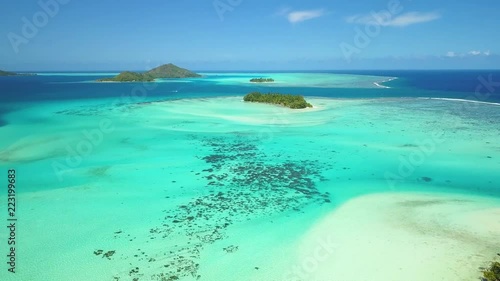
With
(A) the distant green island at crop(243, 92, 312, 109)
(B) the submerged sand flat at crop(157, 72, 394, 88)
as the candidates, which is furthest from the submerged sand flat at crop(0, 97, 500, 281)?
(B) the submerged sand flat at crop(157, 72, 394, 88)

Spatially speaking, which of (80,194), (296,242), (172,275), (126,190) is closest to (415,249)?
(296,242)

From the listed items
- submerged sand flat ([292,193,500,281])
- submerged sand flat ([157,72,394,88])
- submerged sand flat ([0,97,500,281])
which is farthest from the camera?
submerged sand flat ([157,72,394,88])

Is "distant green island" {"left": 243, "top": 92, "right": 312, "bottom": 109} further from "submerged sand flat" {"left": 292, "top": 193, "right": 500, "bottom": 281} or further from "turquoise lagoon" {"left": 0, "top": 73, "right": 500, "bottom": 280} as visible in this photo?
"submerged sand flat" {"left": 292, "top": 193, "right": 500, "bottom": 281}

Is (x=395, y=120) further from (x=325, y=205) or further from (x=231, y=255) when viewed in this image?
(x=231, y=255)

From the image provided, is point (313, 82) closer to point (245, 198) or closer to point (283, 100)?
point (283, 100)

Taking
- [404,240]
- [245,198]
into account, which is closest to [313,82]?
[245,198]

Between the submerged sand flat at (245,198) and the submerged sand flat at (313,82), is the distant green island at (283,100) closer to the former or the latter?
the submerged sand flat at (245,198)
